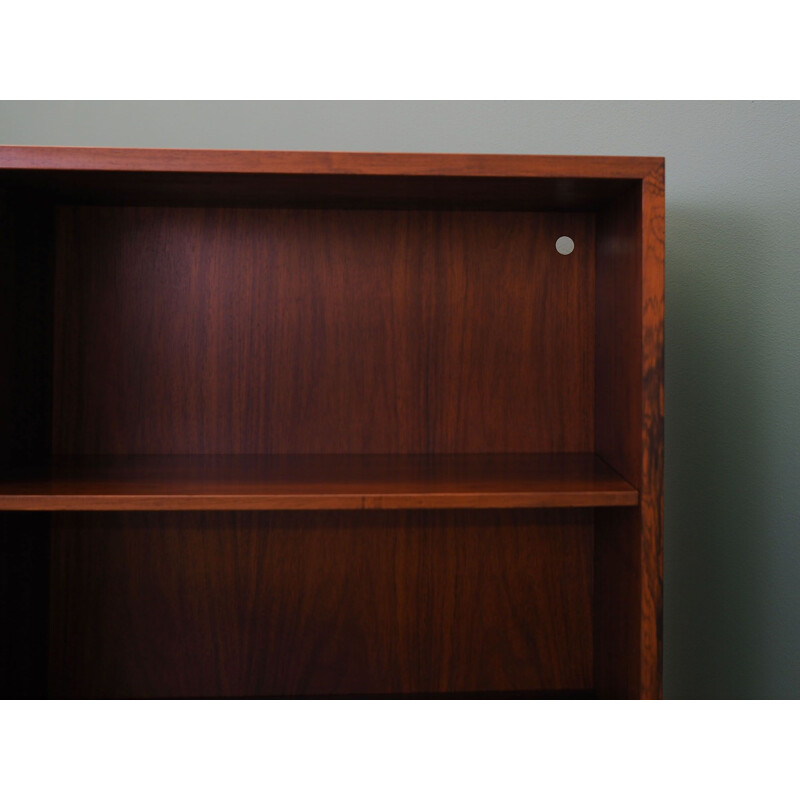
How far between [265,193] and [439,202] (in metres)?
0.28

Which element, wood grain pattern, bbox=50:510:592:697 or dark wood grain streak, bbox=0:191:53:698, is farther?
wood grain pattern, bbox=50:510:592:697

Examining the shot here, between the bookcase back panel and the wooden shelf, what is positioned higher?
the bookcase back panel

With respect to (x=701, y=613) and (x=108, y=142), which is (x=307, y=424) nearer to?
(x=108, y=142)

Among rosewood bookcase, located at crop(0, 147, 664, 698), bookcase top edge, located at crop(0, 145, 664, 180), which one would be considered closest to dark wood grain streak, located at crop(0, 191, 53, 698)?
rosewood bookcase, located at crop(0, 147, 664, 698)

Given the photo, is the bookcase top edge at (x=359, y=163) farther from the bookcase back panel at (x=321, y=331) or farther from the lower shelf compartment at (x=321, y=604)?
the lower shelf compartment at (x=321, y=604)

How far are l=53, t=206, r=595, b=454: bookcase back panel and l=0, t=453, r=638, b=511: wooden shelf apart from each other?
0.16 feet

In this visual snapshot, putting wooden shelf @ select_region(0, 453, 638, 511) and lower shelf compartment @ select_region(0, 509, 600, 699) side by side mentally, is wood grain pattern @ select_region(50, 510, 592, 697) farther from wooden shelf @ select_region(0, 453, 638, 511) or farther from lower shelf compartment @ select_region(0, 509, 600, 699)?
wooden shelf @ select_region(0, 453, 638, 511)

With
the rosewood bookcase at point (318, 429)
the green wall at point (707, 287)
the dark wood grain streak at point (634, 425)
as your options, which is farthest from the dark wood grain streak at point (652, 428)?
the green wall at point (707, 287)

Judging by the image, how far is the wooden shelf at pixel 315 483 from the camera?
104 centimetres

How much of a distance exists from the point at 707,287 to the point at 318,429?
770 millimetres

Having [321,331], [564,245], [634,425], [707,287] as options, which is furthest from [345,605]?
[707,287]

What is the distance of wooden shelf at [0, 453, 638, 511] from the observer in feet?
3.42

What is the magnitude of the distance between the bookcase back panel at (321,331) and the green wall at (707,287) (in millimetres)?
191

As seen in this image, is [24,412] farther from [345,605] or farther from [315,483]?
[345,605]
